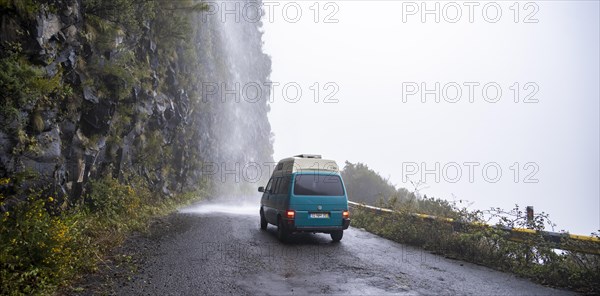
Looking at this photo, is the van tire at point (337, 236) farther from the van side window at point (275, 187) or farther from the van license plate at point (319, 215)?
the van side window at point (275, 187)

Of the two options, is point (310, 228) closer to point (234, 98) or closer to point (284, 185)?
point (284, 185)

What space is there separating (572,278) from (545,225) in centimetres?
168

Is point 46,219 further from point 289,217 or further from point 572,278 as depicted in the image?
point 572,278

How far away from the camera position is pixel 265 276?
6.58 meters

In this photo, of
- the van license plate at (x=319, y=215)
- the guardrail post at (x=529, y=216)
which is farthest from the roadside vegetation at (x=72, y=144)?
the guardrail post at (x=529, y=216)

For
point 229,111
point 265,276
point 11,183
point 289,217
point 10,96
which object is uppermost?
point 229,111

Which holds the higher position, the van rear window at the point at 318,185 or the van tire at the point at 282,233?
the van rear window at the point at 318,185

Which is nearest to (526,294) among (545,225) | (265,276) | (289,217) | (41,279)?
(545,225)

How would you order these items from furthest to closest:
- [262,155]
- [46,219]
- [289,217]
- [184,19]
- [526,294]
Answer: [262,155] < [184,19] < [289,217] < [46,219] < [526,294]

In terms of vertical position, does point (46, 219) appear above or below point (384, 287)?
above

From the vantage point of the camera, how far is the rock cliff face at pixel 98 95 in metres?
7.72

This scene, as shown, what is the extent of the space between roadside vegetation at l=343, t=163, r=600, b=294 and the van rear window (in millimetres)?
2644

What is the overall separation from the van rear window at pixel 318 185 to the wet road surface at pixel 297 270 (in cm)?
144

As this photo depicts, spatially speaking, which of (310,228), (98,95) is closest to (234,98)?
(98,95)
